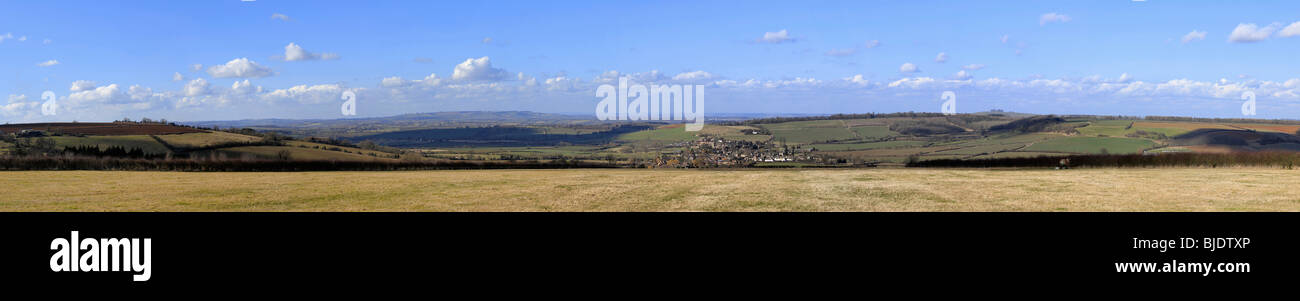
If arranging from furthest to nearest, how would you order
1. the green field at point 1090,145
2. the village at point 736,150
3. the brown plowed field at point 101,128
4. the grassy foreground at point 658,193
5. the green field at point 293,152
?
1. the green field at point 1090,145
2. the village at point 736,150
3. the brown plowed field at point 101,128
4. the green field at point 293,152
5. the grassy foreground at point 658,193

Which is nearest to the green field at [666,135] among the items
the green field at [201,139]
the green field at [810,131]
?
the green field at [810,131]

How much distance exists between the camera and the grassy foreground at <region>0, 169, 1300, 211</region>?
16859 mm

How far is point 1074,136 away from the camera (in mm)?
88625

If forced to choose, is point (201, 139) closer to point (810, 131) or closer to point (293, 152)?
point (293, 152)

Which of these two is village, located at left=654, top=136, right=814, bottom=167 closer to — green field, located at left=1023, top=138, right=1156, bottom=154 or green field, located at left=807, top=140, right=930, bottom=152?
green field, located at left=807, top=140, right=930, bottom=152

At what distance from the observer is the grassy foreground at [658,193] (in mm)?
16859

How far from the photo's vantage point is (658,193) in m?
20.6

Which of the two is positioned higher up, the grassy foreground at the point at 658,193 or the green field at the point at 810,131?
the green field at the point at 810,131

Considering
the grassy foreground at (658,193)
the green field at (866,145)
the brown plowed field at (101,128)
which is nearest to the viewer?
the grassy foreground at (658,193)

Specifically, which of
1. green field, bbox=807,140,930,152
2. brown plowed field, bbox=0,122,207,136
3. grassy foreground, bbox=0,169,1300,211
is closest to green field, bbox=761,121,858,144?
green field, bbox=807,140,930,152

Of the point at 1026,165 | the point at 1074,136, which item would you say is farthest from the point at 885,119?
the point at 1026,165

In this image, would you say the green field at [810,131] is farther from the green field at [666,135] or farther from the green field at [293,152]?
the green field at [293,152]

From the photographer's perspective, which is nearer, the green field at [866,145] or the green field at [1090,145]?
the green field at [1090,145]

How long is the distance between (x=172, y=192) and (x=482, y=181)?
9.81 meters
